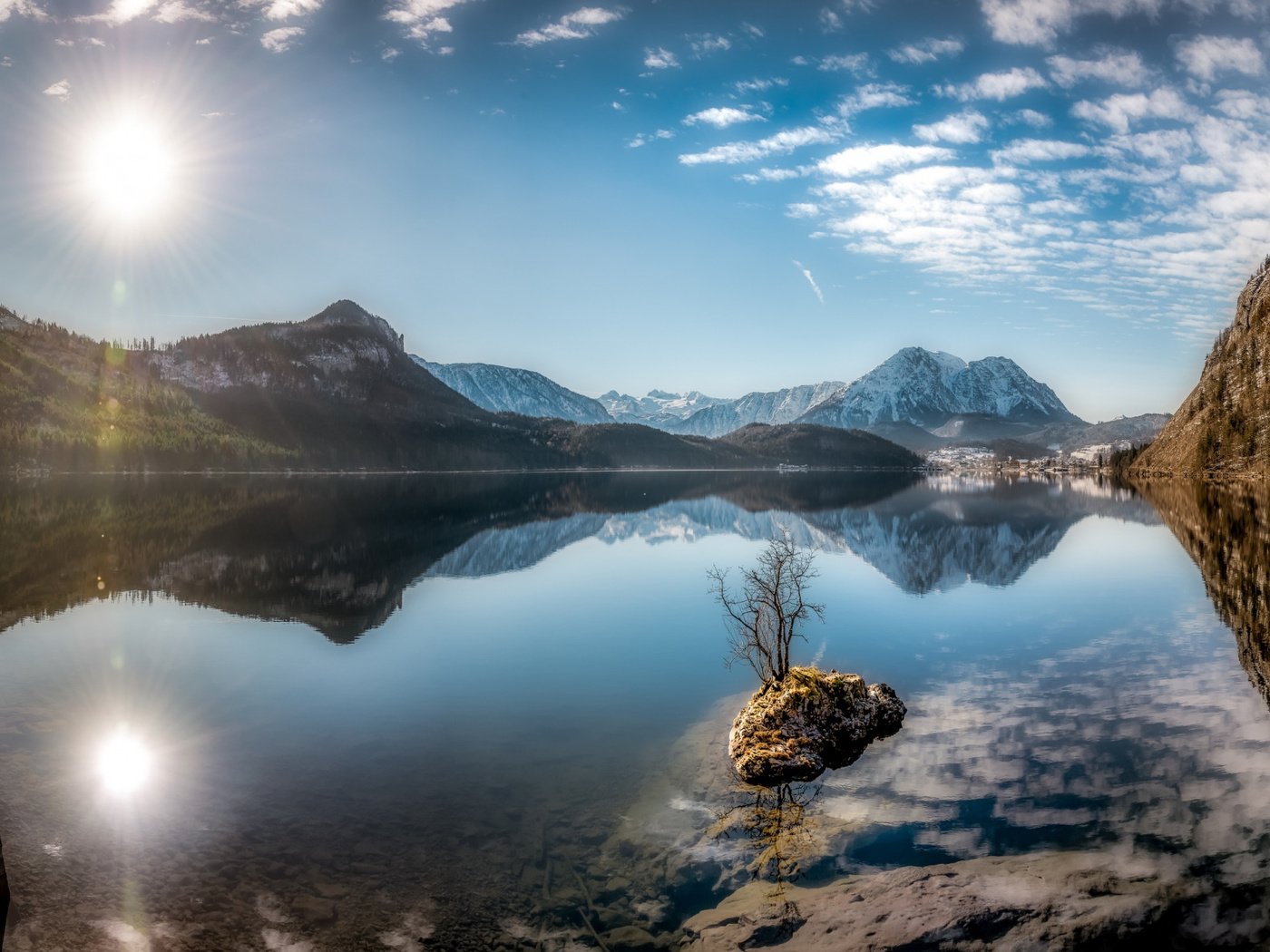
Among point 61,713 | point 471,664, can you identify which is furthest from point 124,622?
point 471,664

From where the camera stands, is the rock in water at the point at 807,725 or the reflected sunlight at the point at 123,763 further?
the rock in water at the point at 807,725

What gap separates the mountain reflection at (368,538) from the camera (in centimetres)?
6053

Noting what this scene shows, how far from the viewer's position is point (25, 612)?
50.6m

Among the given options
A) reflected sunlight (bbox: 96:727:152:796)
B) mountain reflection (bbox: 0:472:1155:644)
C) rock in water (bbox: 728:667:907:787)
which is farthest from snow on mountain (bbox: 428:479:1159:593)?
reflected sunlight (bbox: 96:727:152:796)

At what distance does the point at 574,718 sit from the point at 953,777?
14745mm

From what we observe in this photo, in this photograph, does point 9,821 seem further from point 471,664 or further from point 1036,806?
point 1036,806

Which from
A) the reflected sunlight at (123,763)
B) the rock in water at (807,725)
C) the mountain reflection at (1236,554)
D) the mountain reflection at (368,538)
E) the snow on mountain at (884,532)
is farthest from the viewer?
the snow on mountain at (884,532)

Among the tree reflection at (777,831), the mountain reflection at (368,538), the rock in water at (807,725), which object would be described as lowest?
the tree reflection at (777,831)

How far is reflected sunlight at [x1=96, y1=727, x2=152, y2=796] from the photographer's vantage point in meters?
25.4

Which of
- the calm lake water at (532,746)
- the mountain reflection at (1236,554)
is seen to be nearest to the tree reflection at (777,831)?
the calm lake water at (532,746)

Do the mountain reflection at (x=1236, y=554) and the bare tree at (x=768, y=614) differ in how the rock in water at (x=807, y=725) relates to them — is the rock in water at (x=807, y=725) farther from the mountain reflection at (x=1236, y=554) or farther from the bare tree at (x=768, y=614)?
the mountain reflection at (x=1236, y=554)

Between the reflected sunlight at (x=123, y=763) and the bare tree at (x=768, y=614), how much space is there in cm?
2260

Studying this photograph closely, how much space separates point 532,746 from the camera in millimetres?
28547

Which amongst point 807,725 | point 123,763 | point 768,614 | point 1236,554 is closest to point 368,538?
point 768,614
